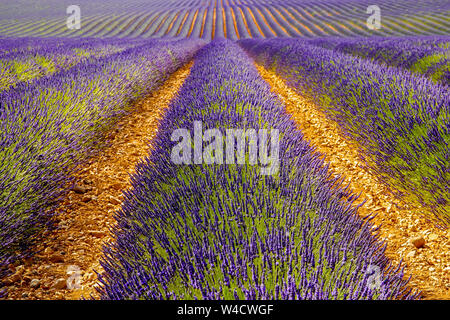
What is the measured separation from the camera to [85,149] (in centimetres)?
335

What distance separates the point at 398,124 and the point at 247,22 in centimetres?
2495

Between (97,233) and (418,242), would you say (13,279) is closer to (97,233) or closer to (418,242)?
(97,233)

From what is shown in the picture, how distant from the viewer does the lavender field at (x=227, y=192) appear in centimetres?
123

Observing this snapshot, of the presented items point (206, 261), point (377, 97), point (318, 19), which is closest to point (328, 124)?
point (377, 97)

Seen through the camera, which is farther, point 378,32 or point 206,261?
point 378,32

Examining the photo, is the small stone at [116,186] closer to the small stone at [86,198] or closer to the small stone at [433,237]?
the small stone at [86,198]

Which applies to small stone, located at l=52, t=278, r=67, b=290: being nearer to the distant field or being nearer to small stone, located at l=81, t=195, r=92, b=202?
small stone, located at l=81, t=195, r=92, b=202

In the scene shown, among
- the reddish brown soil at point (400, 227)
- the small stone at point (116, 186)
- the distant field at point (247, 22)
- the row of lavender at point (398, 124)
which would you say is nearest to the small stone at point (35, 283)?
the small stone at point (116, 186)

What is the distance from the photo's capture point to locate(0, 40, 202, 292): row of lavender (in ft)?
6.57

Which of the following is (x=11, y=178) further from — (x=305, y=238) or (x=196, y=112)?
(x=305, y=238)

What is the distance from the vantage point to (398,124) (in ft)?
9.25

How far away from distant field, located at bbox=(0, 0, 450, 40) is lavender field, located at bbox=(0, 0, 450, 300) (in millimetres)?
16439

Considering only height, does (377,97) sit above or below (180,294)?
above

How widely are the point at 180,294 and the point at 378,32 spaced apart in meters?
20.6
